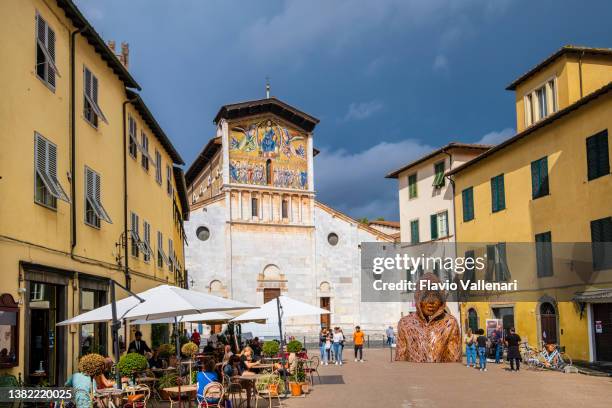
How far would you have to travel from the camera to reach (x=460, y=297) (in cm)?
3584

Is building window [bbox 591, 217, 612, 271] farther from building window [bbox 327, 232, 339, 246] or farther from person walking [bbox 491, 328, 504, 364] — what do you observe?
building window [bbox 327, 232, 339, 246]

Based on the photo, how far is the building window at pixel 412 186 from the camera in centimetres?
4322

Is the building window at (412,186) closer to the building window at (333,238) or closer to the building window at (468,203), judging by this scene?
the building window at (468,203)

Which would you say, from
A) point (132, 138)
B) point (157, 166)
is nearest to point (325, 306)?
point (157, 166)

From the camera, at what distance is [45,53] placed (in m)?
14.4

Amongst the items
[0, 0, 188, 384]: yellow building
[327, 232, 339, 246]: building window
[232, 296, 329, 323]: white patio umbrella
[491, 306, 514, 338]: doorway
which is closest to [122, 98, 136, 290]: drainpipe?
[0, 0, 188, 384]: yellow building

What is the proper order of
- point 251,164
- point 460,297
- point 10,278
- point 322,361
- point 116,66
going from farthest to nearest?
point 251,164 → point 460,297 → point 322,361 → point 116,66 → point 10,278

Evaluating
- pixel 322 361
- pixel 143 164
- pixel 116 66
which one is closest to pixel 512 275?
pixel 322 361

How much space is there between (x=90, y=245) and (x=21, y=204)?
14.2ft

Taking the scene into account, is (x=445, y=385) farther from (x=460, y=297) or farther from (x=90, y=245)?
(x=460, y=297)

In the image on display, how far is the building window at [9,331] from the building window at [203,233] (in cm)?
3641

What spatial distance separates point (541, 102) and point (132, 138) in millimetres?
17403

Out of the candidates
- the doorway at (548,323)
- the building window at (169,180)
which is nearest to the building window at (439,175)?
the doorway at (548,323)

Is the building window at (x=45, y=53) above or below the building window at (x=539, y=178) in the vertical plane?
above
